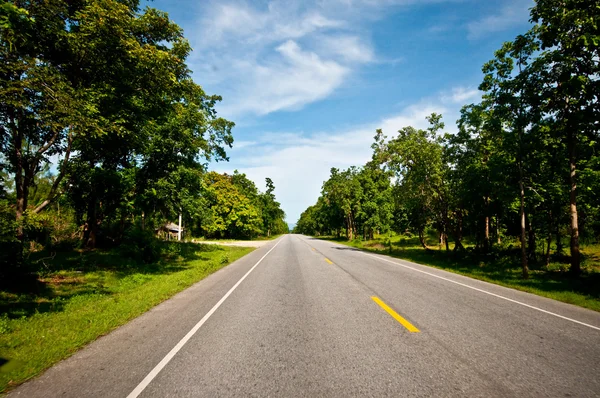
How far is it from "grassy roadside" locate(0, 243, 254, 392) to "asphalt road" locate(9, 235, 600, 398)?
1.31 ft

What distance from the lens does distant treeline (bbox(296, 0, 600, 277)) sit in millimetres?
12055

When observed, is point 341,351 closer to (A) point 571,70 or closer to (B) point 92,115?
(B) point 92,115

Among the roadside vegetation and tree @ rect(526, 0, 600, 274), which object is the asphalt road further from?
tree @ rect(526, 0, 600, 274)

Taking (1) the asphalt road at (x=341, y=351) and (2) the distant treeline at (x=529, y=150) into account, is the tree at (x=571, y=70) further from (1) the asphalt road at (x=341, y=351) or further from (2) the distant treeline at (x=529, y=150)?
(1) the asphalt road at (x=341, y=351)

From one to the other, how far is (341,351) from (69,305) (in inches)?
304

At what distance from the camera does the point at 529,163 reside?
14883mm

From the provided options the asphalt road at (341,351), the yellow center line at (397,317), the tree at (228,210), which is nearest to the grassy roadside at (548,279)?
the asphalt road at (341,351)

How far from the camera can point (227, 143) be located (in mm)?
21812

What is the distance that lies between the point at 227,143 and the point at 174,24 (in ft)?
35.8

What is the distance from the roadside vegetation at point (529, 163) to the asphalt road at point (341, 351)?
548 cm

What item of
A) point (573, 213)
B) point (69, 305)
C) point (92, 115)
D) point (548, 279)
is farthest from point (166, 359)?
point (573, 213)

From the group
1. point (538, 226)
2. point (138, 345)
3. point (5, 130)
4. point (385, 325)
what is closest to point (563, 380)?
point (385, 325)

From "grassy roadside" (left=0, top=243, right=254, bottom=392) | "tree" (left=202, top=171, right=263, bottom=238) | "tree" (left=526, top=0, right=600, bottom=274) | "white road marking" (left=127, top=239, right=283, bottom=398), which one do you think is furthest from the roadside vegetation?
"tree" (left=202, top=171, right=263, bottom=238)

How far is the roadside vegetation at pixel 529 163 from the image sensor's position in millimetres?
11969
